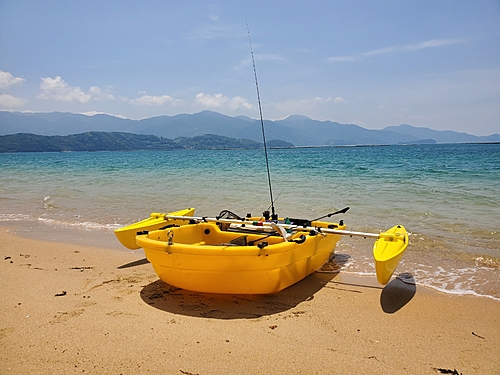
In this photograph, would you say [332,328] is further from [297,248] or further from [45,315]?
[45,315]

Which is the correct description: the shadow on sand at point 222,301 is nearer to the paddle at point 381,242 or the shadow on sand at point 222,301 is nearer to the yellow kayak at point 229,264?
the yellow kayak at point 229,264

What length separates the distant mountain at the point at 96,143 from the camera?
9994 centimetres

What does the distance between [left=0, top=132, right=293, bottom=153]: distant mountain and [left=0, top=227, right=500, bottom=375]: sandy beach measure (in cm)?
11008

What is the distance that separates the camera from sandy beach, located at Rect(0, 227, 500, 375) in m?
2.79

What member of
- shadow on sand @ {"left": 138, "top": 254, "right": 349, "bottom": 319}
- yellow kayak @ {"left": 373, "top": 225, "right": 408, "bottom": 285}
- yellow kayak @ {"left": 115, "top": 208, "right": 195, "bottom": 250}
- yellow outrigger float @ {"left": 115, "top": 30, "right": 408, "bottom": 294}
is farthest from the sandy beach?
yellow kayak @ {"left": 115, "top": 208, "right": 195, "bottom": 250}

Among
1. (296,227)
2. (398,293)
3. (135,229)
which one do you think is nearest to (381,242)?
(398,293)

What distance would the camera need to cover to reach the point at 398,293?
4.38m

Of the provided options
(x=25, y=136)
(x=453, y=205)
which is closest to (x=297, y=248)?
(x=453, y=205)

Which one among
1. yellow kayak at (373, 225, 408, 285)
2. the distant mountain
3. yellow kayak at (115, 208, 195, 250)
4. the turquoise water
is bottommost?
the turquoise water

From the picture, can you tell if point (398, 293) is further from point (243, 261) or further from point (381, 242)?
point (243, 261)

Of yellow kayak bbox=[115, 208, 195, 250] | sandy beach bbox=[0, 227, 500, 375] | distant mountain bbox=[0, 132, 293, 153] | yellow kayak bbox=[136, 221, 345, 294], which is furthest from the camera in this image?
distant mountain bbox=[0, 132, 293, 153]

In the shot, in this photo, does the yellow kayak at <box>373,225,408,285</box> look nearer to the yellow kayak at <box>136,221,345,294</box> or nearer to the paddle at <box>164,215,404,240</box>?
the paddle at <box>164,215,404,240</box>

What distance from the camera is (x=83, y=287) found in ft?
14.4

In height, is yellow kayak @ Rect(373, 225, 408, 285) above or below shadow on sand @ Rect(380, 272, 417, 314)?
above
